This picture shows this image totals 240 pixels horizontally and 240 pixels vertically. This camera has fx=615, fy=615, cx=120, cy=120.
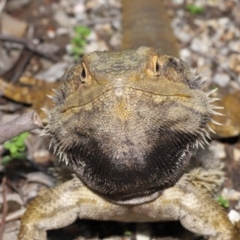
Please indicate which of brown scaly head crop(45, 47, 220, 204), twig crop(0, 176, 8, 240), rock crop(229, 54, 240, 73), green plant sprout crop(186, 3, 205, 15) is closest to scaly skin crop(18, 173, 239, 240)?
brown scaly head crop(45, 47, 220, 204)

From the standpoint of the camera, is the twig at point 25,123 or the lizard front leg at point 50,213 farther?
the lizard front leg at point 50,213

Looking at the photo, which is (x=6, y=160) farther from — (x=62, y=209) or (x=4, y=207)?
(x=62, y=209)

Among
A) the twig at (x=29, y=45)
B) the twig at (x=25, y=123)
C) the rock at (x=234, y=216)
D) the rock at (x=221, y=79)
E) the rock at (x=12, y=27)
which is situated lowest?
the rock at (x=234, y=216)

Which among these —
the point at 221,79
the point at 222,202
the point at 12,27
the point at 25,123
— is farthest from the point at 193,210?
the point at 12,27

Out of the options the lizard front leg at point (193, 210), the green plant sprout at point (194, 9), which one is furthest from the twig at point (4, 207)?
the green plant sprout at point (194, 9)

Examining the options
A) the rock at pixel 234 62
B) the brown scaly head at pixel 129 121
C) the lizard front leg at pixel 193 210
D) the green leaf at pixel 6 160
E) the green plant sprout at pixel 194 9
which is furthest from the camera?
the green plant sprout at pixel 194 9

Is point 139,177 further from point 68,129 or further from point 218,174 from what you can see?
point 218,174

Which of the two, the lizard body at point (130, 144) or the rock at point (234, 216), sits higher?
the lizard body at point (130, 144)

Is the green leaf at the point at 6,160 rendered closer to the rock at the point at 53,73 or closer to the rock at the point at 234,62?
the rock at the point at 53,73
